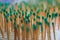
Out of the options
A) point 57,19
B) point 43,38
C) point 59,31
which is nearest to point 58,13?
point 57,19

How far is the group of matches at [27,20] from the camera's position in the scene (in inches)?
52.5

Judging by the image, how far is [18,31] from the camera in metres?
1.36

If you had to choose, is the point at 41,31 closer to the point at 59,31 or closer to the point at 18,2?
the point at 59,31

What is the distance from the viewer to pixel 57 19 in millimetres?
1327

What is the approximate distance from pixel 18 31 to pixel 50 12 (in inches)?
17.3

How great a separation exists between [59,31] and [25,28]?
398 millimetres

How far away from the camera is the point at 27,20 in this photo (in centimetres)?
136

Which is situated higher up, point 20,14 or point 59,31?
point 20,14

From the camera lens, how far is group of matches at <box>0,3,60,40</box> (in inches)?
52.5

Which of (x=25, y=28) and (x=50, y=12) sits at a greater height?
(x=50, y=12)

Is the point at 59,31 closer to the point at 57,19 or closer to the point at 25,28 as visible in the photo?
the point at 57,19

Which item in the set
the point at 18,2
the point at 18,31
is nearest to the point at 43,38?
the point at 18,31

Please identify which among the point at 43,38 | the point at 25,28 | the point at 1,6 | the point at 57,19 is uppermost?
the point at 1,6

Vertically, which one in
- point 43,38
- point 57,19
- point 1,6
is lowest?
point 43,38
